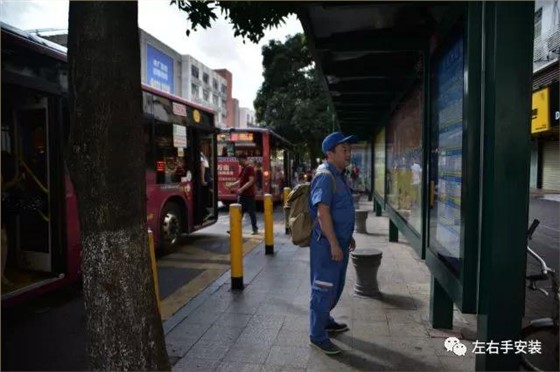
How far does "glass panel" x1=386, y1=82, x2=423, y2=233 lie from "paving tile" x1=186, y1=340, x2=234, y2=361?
7.26 feet

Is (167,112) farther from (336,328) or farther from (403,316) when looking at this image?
(403,316)

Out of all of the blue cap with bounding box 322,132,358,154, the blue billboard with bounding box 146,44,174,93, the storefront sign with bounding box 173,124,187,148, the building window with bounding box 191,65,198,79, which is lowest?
the blue cap with bounding box 322,132,358,154

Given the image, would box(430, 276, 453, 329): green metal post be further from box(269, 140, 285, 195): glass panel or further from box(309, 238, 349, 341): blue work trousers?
box(269, 140, 285, 195): glass panel

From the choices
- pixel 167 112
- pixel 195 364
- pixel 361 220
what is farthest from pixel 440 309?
pixel 361 220

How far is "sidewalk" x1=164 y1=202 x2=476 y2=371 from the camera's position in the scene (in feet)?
12.1

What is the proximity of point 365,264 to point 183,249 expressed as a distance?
4.48 m

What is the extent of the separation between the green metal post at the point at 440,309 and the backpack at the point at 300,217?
4.38ft

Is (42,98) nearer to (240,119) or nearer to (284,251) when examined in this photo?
(284,251)

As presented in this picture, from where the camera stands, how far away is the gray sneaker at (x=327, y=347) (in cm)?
379

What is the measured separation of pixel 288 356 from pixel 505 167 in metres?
2.27

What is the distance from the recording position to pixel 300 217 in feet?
13.4

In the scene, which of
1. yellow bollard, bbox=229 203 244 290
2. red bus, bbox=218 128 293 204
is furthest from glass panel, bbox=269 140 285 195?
yellow bollard, bbox=229 203 244 290

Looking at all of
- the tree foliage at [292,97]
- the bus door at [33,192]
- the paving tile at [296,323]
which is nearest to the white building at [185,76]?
the tree foliage at [292,97]

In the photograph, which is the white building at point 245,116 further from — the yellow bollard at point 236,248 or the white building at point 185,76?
the yellow bollard at point 236,248
